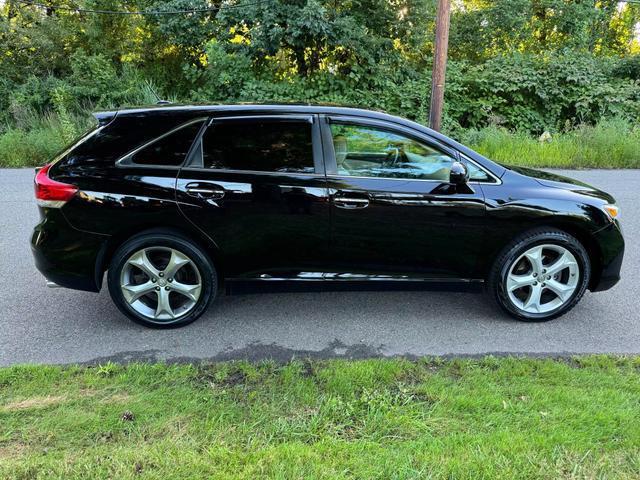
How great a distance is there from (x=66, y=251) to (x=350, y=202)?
2.08 metres

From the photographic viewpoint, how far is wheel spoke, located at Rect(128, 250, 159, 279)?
3.65 meters

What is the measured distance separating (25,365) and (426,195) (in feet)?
9.58

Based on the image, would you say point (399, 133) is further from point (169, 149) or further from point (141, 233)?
point (141, 233)

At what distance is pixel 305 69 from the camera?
15227 mm

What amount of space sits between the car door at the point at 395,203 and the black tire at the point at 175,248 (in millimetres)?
953

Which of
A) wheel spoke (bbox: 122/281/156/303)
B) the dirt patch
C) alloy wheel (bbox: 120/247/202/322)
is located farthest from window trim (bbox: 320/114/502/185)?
the dirt patch

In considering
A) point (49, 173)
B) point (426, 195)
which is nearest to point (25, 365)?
point (49, 173)

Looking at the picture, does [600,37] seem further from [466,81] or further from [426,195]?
[426,195]

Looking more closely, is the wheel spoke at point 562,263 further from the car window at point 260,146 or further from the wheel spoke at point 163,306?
the wheel spoke at point 163,306

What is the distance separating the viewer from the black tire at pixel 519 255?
379cm

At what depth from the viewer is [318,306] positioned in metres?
4.29

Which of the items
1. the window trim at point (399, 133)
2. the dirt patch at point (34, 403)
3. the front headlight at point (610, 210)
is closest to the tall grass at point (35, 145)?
the window trim at point (399, 133)

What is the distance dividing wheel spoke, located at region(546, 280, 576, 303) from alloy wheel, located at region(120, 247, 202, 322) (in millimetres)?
2674

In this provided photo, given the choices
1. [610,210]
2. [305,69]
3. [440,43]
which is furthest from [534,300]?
[305,69]
